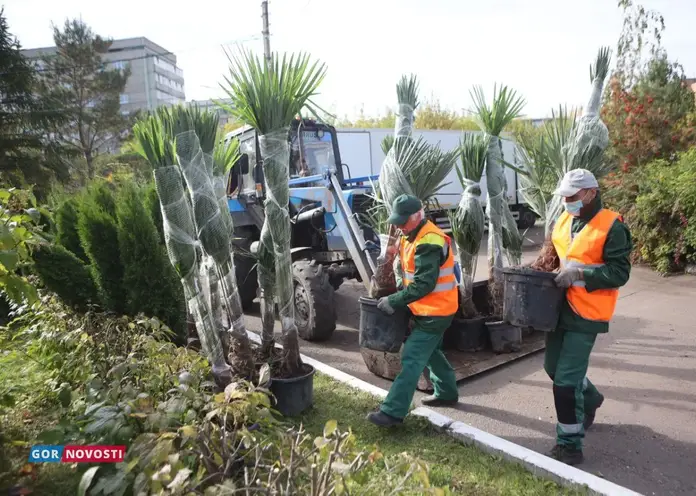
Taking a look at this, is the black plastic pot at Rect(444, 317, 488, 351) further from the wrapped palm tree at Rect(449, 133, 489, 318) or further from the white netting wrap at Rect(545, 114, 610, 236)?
the white netting wrap at Rect(545, 114, 610, 236)

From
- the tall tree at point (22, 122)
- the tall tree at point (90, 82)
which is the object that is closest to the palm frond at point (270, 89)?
the tall tree at point (22, 122)

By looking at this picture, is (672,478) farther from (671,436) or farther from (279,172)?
(279,172)

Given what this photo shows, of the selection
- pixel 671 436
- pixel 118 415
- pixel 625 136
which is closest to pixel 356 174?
pixel 625 136

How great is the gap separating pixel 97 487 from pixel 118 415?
33 centimetres

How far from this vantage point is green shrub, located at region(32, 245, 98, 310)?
4.40m

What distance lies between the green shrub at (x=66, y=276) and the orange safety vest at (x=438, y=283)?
2956 millimetres

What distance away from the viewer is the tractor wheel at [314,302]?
18.2 ft

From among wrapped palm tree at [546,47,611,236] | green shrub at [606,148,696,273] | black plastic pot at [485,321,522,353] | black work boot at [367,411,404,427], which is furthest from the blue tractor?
green shrub at [606,148,696,273]

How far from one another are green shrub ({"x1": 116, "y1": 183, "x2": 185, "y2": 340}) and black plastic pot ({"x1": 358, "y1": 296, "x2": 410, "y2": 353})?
1760mm

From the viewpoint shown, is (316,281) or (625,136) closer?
(316,281)

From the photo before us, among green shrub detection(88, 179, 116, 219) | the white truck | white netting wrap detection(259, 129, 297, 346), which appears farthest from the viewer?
the white truck

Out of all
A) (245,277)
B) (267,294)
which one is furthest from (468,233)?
(245,277)

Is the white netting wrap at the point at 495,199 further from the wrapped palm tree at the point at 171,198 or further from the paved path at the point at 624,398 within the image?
the wrapped palm tree at the point at 171,198

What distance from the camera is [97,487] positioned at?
→ 184 centimetres
